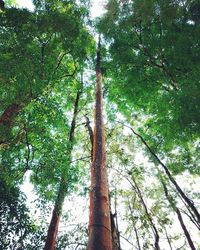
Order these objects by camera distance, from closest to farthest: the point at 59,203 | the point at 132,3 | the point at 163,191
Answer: the point at 59,203 → the point at 132,3 → the point at 163,191

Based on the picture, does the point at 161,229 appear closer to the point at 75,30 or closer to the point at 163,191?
the point at 163,191

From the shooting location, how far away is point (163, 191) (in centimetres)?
1634

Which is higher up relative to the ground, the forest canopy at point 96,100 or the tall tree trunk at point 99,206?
the forest canopy at point 96,100

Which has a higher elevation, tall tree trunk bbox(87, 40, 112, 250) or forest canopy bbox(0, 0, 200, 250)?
forest canopy bbox(0, 0, 200, 250)

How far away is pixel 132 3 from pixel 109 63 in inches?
128

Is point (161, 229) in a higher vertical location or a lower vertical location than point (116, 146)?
lower

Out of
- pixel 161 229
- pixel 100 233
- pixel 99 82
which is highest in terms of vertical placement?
pixel 99 82

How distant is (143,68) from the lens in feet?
42.2

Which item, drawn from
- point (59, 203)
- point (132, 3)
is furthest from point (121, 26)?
point (59, 203)

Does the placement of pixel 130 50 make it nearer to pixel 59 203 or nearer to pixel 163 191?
pixel 59 203

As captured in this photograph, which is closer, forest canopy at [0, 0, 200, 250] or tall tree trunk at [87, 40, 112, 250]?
tall tree trunk at [87, 40, 112, 250]

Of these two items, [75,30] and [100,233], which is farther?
[75,30]

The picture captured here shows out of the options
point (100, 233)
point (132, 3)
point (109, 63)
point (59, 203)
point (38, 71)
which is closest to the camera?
point (100, 233)

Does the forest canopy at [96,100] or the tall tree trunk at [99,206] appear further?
the forest canopy at [96,100]
